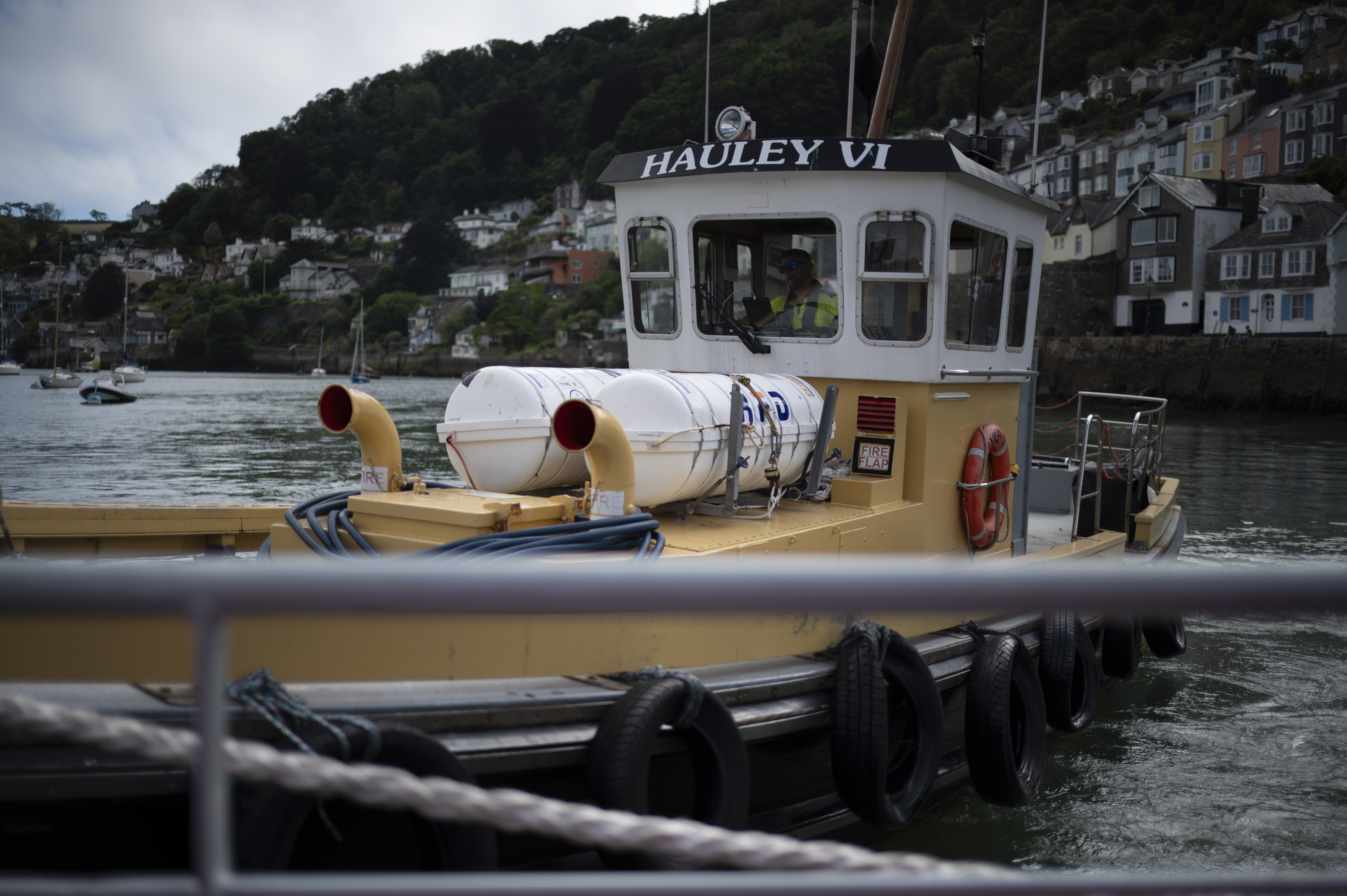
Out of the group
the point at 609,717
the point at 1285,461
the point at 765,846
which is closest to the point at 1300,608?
the point at 765,846

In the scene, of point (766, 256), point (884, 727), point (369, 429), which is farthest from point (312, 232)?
point (884, 727)

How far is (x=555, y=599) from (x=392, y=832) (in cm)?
195

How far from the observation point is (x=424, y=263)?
→ 133 metres

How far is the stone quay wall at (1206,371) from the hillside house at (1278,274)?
409cm

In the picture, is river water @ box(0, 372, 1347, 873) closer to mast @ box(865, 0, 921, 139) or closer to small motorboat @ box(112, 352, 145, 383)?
mast @ box(865, 0, 921, 139)

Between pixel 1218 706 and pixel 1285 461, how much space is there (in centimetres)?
1921

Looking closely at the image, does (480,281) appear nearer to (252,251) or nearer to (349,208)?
(349,208)

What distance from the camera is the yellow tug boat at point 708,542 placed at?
2.62 meters

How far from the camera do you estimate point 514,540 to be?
3645 millimetres

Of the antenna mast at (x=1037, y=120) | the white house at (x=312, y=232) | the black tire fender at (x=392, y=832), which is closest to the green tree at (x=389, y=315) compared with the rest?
the white house at (x=312, y=232)

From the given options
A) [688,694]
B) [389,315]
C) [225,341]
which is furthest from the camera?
[389,315]

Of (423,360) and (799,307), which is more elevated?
(423,360)

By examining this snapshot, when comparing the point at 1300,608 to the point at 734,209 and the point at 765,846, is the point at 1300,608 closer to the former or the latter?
the point at 765,846

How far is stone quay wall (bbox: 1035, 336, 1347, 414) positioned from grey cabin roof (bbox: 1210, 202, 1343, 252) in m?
5.75
